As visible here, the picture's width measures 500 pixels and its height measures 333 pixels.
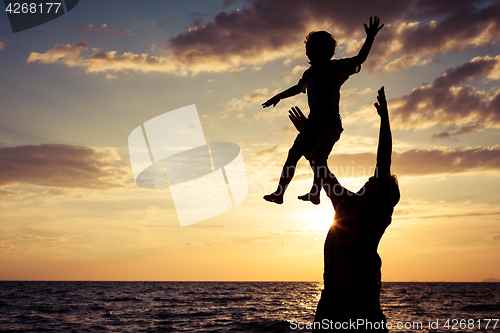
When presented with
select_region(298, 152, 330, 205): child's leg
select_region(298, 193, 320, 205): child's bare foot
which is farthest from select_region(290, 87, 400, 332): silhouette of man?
select_region(298, 193, 320, 205): child's bare foot

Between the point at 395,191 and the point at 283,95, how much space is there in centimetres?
221

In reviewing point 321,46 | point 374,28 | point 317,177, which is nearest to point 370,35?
point 374,28

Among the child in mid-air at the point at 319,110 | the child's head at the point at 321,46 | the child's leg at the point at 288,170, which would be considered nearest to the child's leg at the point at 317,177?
the child in mid-air at the point at 319,110

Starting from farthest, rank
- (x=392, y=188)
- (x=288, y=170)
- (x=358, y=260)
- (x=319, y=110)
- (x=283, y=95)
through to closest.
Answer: (x=283, y=95) → (x=392, y=188) → (x=358, y=260) → (x=288, y=170) → (x=319, y=110)

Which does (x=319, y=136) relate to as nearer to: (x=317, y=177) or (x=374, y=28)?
(x=317, y=177)

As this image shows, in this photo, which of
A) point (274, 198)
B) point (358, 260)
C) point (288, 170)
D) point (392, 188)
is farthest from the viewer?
point (392, 188)

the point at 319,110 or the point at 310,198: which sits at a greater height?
the point at 319,110

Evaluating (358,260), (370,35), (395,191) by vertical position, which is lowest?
(358,260)

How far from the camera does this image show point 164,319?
35.1m

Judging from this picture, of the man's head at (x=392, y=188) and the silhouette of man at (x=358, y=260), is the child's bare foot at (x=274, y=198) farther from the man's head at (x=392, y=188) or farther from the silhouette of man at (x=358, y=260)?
the man's head at (x=392, y=188)

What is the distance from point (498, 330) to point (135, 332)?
29033 mm

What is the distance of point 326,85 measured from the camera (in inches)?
205

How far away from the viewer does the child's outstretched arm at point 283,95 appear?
19.0 ft

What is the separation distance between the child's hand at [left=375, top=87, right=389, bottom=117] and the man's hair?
1.12 metres
